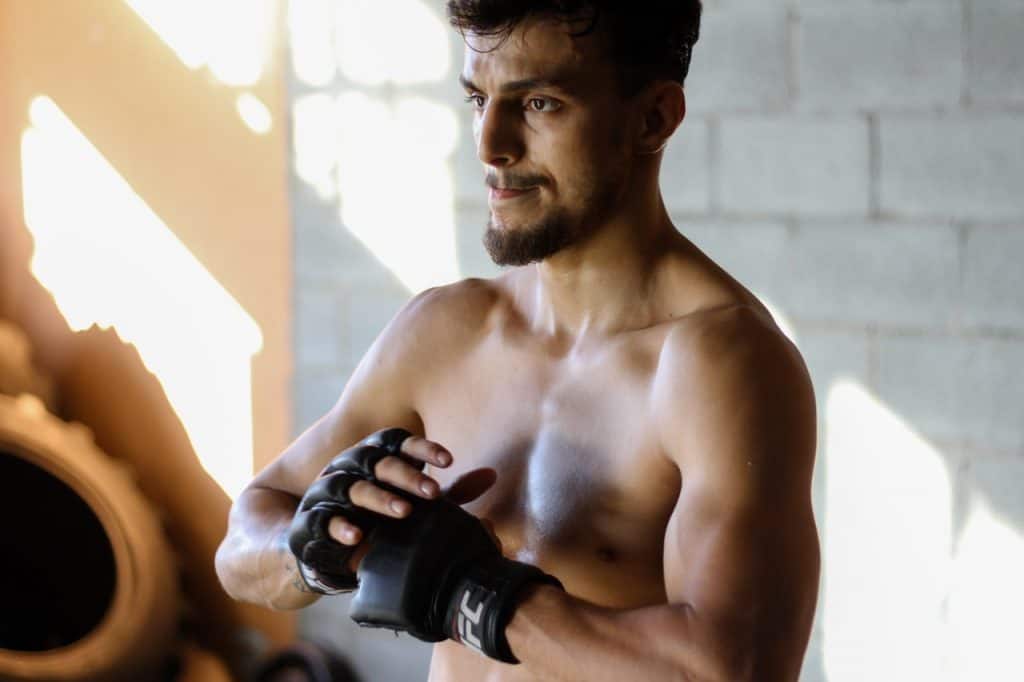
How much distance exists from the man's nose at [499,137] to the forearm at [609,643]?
46cm

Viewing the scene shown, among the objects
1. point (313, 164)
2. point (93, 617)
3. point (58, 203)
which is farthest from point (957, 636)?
point (58, 203)

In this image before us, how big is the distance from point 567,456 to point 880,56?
3.52 feet

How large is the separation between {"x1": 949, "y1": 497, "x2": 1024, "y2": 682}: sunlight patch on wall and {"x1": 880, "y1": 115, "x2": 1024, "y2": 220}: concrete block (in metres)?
0.47

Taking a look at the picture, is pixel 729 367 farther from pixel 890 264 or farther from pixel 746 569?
pixel 890 264

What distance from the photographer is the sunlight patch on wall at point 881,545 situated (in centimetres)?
236

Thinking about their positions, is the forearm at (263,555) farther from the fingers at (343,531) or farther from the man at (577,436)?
the fingers at (343,531)

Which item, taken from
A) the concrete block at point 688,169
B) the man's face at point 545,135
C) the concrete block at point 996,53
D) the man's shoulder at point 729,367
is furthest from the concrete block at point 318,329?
the man's shoulder at point 729,367

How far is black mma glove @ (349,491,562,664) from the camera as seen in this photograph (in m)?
1.38

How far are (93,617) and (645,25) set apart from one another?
256 cm

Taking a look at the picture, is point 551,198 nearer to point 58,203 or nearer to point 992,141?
point 992,141

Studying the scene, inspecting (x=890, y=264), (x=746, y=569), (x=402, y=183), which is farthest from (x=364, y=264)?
(x=746, y=569)

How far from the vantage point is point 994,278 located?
7.34 feet

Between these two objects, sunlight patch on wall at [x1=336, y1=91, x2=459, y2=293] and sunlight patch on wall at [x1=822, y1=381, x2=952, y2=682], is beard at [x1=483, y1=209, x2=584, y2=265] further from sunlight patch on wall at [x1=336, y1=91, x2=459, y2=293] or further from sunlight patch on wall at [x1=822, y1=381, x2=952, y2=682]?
sunlight patch on wall at [x1=336, y1=91, x2=459, y2=293]

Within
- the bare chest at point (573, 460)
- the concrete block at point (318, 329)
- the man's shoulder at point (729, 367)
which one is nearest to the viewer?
the man's shoulder at point (729, 367)
